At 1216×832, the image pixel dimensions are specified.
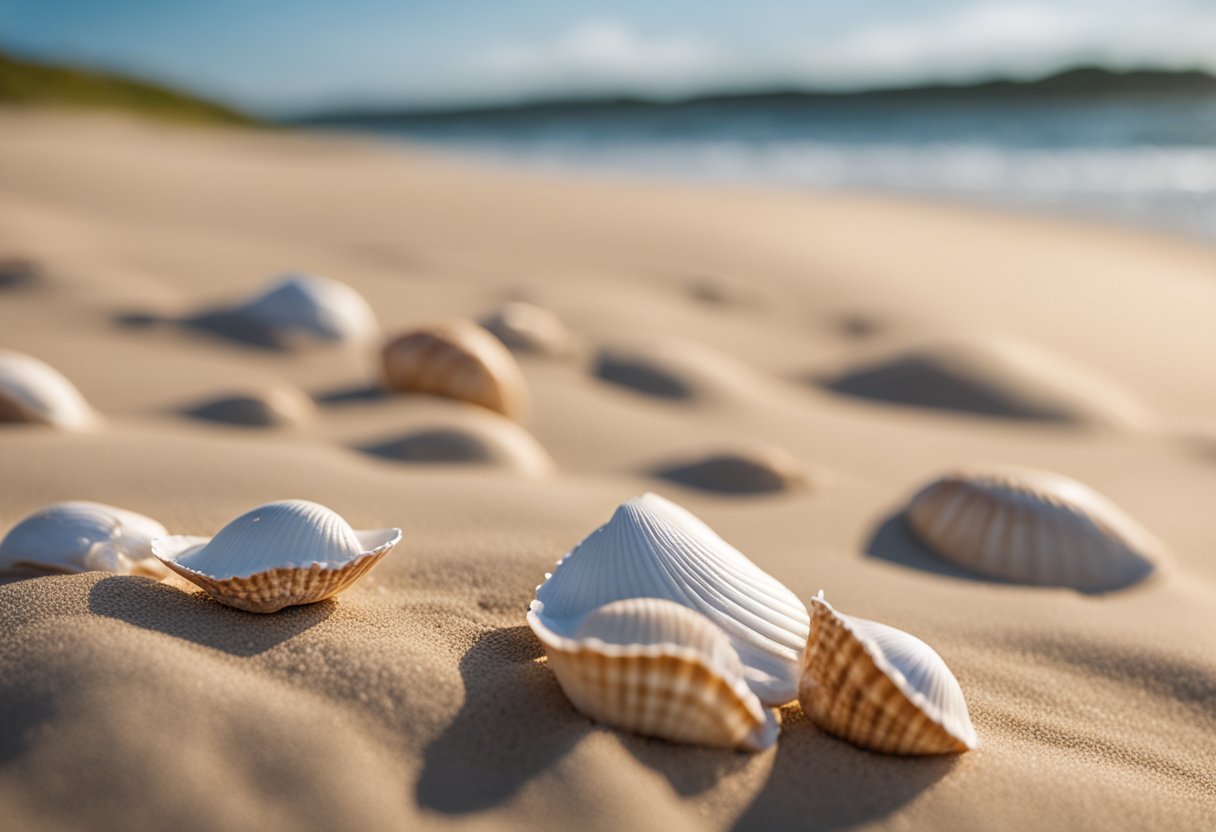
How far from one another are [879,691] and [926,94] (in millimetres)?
37975

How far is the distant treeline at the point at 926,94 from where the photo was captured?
2959 centimetres

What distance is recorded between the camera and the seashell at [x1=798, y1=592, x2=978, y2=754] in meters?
1.53

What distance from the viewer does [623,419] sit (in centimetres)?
370

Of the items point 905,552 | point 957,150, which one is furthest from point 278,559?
point 957,150

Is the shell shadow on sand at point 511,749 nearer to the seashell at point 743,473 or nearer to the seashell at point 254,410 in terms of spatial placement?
the seashell at point 743,473

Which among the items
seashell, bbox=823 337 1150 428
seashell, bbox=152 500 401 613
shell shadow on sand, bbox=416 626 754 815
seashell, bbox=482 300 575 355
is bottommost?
seashell, bbox=823 337 1150 428

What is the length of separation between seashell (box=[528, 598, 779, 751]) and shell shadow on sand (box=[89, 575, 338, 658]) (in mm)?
453

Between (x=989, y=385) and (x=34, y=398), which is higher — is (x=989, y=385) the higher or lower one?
the lower one

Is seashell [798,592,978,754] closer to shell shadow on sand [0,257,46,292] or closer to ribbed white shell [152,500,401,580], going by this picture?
ribbed white shell [152,500,401,580]

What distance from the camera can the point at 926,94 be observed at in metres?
36.3

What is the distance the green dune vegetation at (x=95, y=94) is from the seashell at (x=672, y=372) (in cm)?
1762

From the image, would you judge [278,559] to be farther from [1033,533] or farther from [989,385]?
[989,385]

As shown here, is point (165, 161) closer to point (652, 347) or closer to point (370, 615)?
point (652, 347)

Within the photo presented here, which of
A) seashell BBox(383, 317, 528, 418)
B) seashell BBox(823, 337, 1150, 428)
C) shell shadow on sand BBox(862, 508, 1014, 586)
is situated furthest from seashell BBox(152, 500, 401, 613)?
seashell BBox(823, 337, 1150, 428)
